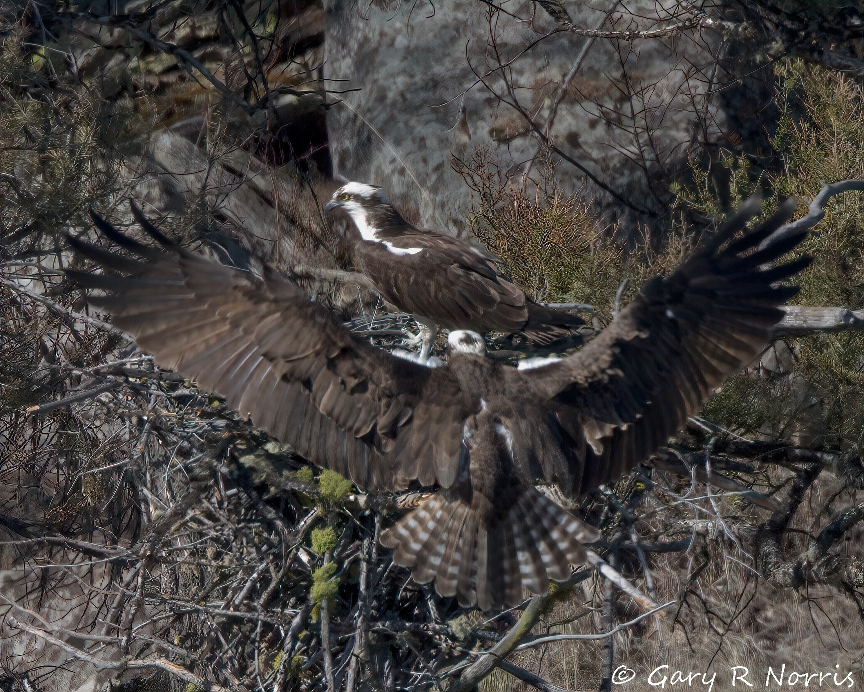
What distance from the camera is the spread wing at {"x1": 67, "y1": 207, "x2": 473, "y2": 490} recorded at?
10.3 feet

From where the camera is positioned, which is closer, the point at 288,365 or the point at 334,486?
the point at 288,365

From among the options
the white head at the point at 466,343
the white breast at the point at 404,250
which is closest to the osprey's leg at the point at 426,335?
the white breast at the point at 404,250

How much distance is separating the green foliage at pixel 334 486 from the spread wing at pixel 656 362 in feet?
2.77

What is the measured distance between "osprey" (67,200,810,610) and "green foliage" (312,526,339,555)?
0.32 m

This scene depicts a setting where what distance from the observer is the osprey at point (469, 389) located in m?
3.17

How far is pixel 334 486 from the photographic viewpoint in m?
3.45

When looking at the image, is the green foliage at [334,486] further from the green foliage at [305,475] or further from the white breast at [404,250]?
the white breast at [404,250]

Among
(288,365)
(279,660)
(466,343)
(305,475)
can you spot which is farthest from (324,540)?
(466,343)

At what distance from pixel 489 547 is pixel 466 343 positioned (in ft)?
2.85

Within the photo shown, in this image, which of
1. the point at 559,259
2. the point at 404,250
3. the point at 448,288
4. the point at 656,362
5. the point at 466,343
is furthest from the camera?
the point at 559,259

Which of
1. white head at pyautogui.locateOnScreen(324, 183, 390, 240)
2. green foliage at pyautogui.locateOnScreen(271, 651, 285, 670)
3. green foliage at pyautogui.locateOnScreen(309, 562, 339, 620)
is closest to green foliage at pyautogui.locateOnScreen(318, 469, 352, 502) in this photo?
green foliage at pyautogui.locateOnScreen(309, 562, 339, 620)

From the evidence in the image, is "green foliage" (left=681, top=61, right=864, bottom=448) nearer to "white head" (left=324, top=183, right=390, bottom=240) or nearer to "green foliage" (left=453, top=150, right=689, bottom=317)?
"green foliage" (left=453, top=150, right=689, bottom=317)

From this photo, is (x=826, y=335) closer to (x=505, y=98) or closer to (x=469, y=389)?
(x=469, y=389)

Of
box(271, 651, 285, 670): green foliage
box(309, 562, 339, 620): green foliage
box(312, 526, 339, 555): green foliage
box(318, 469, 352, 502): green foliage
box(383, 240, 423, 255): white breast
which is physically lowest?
box(271, 651, 285, 670): green foliage
